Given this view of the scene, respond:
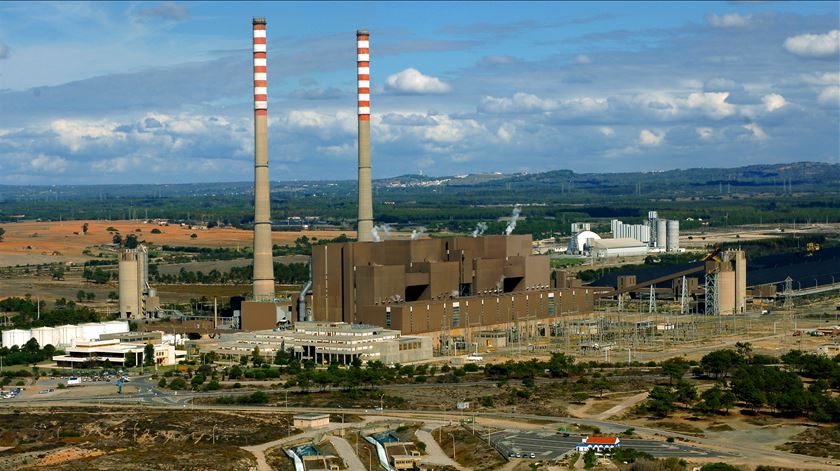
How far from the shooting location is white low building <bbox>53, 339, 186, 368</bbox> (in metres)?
86.6

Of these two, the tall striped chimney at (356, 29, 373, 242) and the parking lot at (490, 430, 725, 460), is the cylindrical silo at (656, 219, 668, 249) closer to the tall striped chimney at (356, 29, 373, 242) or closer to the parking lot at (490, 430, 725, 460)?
the tall striped chimney at (356, 29, 373, 242)

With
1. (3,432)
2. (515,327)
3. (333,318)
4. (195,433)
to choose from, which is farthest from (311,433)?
(515,327)

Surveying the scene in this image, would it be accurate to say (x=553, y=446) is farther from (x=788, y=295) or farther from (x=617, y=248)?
(x=617, y=248)

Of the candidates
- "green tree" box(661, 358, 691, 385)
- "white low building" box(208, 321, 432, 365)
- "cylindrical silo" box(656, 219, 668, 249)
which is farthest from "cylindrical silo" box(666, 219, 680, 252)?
"green tree" box(661, 358, 691, 385)

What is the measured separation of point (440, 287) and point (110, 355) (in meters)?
21.9

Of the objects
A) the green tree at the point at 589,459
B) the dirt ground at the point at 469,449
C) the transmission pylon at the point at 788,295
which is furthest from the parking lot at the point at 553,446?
the transmission pylon at the point at 788,295

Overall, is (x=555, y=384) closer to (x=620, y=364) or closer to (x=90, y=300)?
(x=620, y=364)

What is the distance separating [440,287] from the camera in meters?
96.9

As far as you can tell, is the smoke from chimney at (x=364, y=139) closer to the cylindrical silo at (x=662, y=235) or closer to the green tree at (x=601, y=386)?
the green tree at (x=601, y=386)

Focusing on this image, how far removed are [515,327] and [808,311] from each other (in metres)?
28.3

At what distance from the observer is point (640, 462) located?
2116 inches

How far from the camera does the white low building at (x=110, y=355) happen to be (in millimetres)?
→ 86562

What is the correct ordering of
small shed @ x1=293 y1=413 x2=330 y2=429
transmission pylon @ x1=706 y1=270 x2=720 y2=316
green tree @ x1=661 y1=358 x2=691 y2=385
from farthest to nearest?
transmission pylon @ x1=706 y1=270 x2=720 y2=316
green tree @ x1=661 y1=358 x2=691 y2=385
small shed @ x1=293 y1=413 x2=330 y2=429

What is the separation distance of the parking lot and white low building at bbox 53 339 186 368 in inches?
1236
